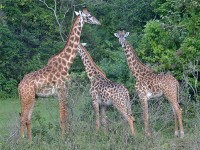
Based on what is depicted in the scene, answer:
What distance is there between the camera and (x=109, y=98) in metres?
12.8

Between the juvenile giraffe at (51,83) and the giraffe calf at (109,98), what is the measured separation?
2.09ft

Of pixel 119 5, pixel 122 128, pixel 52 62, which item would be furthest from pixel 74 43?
pixel 119 5

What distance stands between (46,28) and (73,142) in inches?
458

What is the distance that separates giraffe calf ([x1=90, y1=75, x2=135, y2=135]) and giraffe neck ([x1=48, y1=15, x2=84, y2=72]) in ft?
2.09

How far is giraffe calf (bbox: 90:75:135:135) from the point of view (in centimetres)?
1262

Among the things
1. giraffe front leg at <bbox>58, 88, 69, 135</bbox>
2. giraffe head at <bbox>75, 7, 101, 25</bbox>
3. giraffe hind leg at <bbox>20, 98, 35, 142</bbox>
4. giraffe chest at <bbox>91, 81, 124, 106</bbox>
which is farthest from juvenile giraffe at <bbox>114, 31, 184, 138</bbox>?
giraffe hind leg at <bbox>20, 98, 35, 142</bbox>

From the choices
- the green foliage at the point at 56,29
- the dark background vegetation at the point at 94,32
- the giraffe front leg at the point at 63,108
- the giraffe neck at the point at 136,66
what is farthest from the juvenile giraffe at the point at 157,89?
the green foliage at the point at 56,29

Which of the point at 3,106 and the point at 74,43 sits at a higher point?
the point at 74,43

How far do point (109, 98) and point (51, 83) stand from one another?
109cm

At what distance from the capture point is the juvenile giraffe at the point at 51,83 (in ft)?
39.9

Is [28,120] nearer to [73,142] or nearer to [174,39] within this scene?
[73,142]

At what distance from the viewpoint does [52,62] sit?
503 inches

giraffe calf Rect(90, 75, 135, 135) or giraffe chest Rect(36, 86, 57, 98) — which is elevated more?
giraffe chest Rect(36, 86, 57, 98)

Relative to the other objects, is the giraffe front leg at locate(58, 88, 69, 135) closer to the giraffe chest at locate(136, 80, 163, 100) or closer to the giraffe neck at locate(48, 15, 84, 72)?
the giraffe neck at locate(48, 15, 84, 72)
